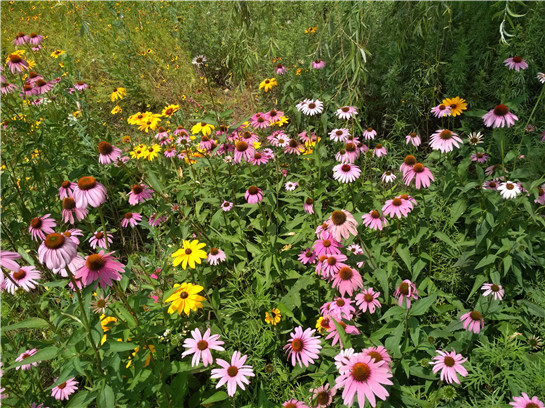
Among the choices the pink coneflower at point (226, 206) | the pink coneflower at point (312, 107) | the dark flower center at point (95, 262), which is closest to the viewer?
the dark flower center at point (95, 262)

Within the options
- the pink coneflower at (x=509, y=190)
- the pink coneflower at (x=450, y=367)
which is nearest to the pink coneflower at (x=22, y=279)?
the pink coneflower at (x=450, y=367)

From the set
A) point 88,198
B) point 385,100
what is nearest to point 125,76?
point 385,100

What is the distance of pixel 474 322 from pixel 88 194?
153 centimetres

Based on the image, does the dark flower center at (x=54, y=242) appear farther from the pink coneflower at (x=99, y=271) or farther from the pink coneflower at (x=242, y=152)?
the pink coneflower at (x=242, y=152)

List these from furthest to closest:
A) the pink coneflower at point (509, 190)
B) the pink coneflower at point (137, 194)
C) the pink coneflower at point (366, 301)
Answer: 1. the pink coneflower at point (137, 194)
2. the pink coneflower at point (509, 190)
3. the pink coneflower at point (366, 301)

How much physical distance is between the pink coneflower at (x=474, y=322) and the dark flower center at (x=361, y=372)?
1.96ft

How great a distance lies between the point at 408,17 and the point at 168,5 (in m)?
4.56

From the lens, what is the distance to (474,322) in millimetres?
1434

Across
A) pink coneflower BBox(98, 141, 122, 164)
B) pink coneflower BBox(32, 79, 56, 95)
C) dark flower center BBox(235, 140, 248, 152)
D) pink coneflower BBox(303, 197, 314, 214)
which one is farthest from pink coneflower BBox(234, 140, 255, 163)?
pink coneflower BBox(32, 79, 56, 95)

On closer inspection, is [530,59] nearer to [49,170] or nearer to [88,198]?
[88,198]

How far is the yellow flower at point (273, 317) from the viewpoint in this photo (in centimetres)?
164

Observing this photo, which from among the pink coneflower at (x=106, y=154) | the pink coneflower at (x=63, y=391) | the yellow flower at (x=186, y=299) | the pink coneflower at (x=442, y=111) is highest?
the pink coneflower at (x=442, y=111)

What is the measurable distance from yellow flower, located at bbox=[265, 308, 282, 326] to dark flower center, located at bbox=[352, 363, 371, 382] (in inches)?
23.4

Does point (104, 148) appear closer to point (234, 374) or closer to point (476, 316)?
point (234, 374)
